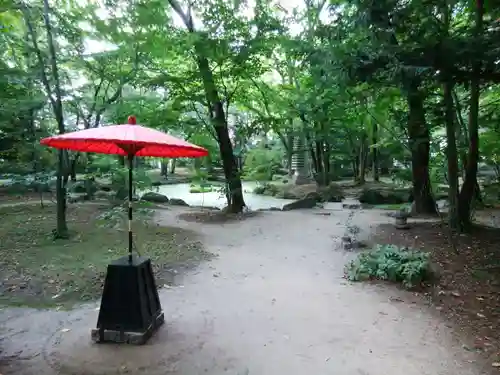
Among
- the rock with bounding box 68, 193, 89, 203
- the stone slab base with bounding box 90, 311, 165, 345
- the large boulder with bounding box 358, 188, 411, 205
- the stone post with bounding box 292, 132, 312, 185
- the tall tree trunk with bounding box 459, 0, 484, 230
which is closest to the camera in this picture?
the stone slab base with bounding box 90, 311, 165, 345

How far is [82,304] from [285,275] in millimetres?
2526

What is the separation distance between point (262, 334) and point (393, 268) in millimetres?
2221

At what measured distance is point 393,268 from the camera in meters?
4.68

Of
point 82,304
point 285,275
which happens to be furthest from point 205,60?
point 82,304

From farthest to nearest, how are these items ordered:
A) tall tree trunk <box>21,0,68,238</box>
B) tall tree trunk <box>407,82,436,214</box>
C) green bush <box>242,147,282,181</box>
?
green bush <box>242,147,282,181</box> < tall tree trunk <box>407,82,436,214</box> < tall tree trunk <box>21,0,68,238</box>

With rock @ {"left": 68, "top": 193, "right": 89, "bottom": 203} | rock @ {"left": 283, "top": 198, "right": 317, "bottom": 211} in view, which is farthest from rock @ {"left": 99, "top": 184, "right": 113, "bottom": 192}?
rock @ {"left": 283, "top": 198, "right": 317, "bottom": 211}

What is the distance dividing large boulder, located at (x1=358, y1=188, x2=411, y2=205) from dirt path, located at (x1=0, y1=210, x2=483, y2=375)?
8326 mm

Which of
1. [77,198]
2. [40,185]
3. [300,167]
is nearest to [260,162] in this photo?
[300,167]

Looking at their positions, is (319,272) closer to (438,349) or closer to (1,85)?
(438,349)

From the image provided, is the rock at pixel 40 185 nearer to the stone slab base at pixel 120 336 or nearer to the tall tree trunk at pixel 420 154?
the stone slab base at pixel 120 336

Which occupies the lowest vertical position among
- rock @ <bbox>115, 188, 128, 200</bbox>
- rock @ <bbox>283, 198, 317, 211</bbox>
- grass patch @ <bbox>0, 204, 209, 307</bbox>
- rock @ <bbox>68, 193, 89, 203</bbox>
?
grass patch @ <bbox>0, 204, 209, 307</bbox>

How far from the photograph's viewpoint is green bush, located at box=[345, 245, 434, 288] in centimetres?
453

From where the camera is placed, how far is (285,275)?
201 inches

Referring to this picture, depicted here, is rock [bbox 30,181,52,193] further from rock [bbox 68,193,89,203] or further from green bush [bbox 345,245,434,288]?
green bush [bbox 345,245,434,288]
